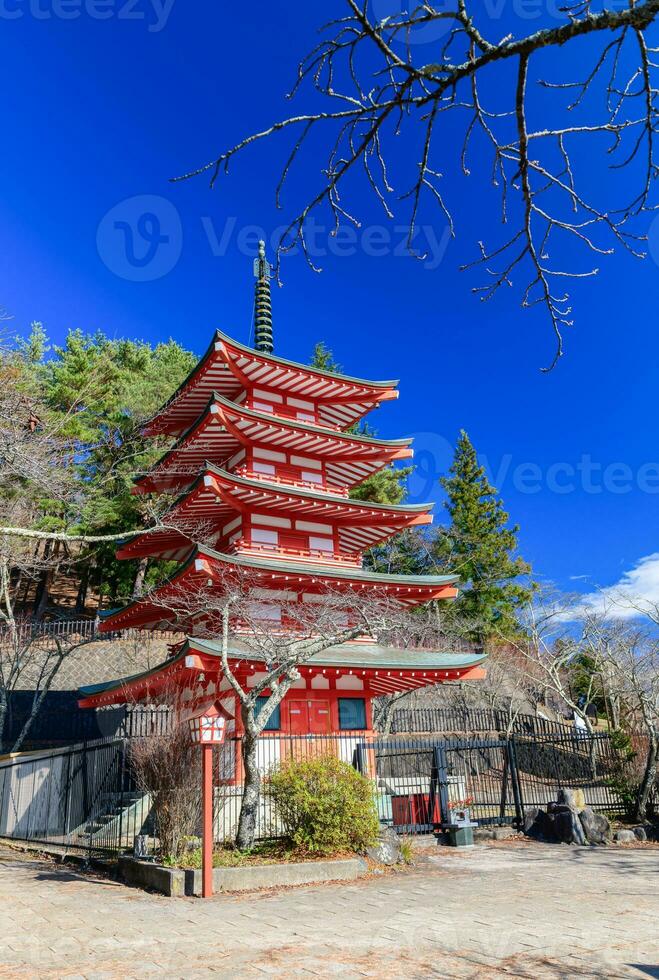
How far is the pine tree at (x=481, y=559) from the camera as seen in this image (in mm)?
39625

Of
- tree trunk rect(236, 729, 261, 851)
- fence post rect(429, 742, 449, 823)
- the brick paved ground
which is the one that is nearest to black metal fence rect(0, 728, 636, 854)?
fence post rect(429, 742, 449, 823)

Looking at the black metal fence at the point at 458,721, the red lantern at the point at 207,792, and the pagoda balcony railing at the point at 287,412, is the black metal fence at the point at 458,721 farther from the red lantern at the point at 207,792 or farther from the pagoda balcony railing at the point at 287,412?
the red lantern at the point at 207,792

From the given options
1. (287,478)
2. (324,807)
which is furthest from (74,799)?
(287,478)

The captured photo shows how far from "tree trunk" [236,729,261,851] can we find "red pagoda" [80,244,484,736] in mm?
2773

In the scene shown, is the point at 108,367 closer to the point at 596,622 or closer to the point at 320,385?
the point at 320,385

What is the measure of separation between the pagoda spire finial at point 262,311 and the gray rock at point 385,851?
58.9 ft

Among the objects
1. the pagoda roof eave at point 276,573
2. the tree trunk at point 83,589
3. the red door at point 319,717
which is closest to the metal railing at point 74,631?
the tree trunk at point 83,589

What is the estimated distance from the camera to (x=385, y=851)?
1191 cm

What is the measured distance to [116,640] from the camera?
33.2m

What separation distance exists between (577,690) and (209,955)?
3679 cm

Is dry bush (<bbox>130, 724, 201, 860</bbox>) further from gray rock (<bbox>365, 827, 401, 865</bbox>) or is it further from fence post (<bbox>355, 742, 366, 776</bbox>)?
fence post (<bbox>355, 742, 366, 776</bbox>)

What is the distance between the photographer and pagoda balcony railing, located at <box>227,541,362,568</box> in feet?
62.0

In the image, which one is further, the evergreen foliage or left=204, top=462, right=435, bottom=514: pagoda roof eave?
the evergreen foliage

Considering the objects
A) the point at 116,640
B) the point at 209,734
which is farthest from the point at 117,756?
the point at 116,640
